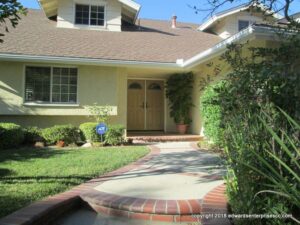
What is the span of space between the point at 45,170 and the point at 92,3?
10.3 meters

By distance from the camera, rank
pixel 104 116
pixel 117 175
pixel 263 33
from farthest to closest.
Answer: pixel 104 116, pixel 263 33, pixel 117 175

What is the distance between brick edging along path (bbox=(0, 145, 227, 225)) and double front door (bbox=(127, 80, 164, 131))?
10.5 m

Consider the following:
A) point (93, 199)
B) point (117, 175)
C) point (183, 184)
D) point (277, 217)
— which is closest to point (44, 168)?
point (117, 175)

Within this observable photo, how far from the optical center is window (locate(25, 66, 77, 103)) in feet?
42.1

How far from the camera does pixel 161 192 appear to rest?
5270 mm

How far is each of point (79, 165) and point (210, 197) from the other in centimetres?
375

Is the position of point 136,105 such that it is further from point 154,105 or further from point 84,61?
point 84,61

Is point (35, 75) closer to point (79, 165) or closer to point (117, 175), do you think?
point (79, 165)

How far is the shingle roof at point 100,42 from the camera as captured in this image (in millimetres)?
12922

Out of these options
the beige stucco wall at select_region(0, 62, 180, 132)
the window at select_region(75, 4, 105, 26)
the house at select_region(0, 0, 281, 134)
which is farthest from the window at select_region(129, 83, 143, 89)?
the window at select_region(75, 4, 105, 26)

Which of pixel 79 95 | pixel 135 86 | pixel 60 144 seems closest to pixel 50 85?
pixel 79 95

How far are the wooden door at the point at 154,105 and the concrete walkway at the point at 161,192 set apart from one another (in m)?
8.07

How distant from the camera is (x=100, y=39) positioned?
1467 centimetres

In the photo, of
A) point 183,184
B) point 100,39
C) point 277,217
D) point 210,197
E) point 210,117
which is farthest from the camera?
point 100,39
